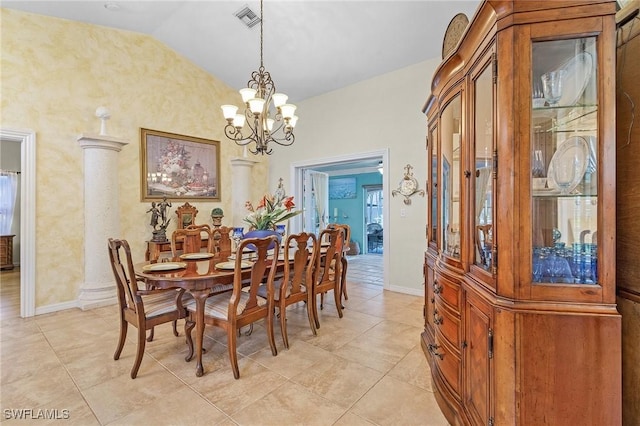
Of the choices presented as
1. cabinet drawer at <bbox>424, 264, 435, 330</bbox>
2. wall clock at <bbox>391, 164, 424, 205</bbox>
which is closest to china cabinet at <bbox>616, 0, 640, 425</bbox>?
cabinet drawer at <bbox>424, 264, 435, 330</bbox>

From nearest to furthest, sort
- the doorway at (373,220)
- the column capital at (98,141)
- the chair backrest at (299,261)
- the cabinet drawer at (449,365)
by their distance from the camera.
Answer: the cabinet drawer at (449,365)
the chair backrest at (299,261)
the column capital at (98,141)
the doorway at (373,220)

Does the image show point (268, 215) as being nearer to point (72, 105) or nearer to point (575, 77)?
point (575, 77)

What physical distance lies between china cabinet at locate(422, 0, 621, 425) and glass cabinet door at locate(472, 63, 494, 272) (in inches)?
1.3

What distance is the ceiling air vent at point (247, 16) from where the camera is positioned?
3.64 meters

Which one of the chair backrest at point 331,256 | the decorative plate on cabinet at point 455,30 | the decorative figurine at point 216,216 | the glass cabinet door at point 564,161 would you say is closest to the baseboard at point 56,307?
the decorative figurine at point 216,216

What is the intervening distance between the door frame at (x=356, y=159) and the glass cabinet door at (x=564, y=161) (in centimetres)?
320

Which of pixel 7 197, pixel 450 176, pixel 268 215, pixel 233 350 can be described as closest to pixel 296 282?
pixel 268 215

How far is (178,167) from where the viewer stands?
4672mm

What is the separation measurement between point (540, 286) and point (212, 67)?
17.5 ft

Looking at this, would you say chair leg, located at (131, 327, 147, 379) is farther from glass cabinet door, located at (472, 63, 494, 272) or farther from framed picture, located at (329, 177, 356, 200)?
framed picture, located at (329, 177, 356, 200)

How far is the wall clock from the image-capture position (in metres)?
4.17

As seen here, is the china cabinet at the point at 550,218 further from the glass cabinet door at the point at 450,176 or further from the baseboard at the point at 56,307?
the baseboard at the point at 56,307

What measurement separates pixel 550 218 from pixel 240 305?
1969 mm

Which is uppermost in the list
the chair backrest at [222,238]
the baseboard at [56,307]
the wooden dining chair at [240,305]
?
the chair backrest at [222,238]
